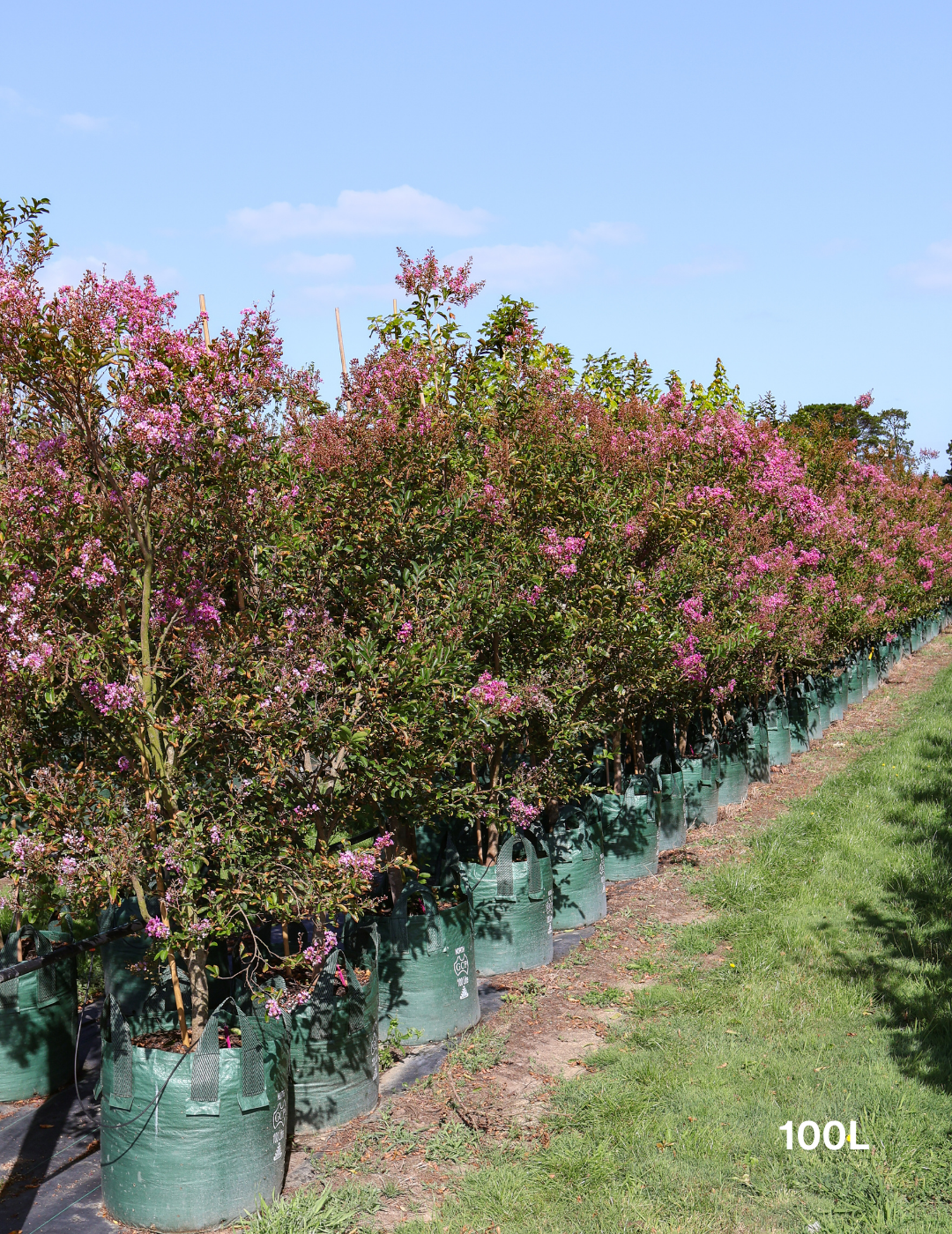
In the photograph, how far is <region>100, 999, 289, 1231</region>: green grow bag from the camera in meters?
4.36

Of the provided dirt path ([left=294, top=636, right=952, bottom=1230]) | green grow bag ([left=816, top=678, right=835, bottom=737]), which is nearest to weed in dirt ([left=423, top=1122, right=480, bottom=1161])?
dirt path ([left=294, top=636, right=952, bottom=1230])

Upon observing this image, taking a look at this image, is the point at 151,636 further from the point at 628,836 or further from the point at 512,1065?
the point at 628,836

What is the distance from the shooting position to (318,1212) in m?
4.38

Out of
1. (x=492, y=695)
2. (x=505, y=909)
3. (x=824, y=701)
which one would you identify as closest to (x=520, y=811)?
(x=505, y=909)

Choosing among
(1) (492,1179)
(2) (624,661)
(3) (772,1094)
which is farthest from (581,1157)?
(2) (624,661)

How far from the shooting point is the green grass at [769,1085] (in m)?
4.34

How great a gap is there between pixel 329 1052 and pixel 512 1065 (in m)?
1.30

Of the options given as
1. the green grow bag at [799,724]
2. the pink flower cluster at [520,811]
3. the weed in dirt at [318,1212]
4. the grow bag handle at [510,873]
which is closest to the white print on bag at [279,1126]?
the weed in dirt at [318,1212]

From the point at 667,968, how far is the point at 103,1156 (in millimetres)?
4238

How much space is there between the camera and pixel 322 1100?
5.23 metres

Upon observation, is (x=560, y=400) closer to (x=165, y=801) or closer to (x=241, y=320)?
(x=241, y=320)

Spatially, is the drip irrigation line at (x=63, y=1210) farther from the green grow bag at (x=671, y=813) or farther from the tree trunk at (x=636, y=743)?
the tree trunk at (x=636, y=743)

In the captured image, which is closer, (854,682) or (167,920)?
(167,920)

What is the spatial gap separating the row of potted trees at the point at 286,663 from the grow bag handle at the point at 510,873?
0.08ft
